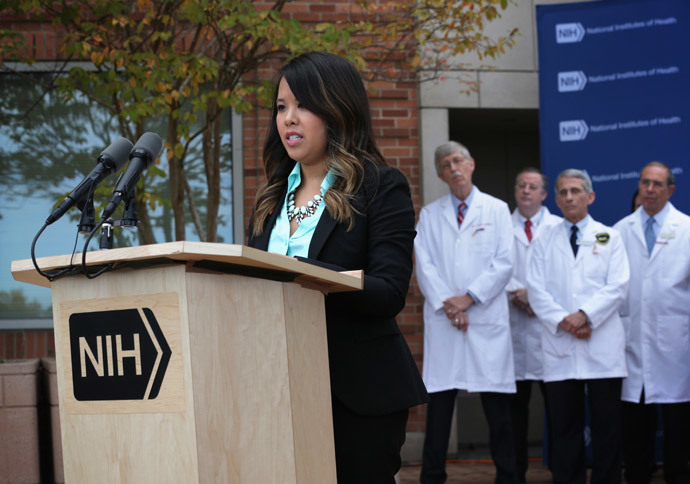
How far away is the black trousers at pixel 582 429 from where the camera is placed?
610 centimetres

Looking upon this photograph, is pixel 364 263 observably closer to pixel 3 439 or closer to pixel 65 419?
pixel 65 419

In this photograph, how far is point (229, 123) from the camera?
764 cm

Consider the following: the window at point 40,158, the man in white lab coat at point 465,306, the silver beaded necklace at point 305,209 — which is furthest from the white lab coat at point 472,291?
the silver beaded necklace at point 305,209

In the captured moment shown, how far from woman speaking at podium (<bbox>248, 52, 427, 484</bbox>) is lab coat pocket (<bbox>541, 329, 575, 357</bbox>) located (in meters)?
4.11

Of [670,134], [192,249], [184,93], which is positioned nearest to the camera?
[192,249]

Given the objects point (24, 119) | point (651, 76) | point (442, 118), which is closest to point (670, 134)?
point (651, 76)

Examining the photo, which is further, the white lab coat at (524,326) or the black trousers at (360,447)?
the white lab coat at (524,326)

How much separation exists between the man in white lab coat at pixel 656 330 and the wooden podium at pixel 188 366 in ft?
16.3

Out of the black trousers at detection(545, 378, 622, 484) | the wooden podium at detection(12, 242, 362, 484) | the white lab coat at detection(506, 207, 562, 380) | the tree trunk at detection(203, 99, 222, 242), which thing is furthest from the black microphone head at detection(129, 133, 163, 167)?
the white lab coat at detection(506, 207, 562, 380)

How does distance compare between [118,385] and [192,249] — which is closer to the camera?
[192,249]

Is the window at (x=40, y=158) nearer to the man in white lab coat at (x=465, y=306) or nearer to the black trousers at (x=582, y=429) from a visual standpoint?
the man in white lab coat at (x=465, y=306)

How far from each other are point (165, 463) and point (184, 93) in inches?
157

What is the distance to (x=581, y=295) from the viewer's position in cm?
638

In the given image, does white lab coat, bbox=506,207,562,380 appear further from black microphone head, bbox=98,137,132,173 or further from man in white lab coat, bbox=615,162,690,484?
black microphone head, bbox=98,137,132,173
